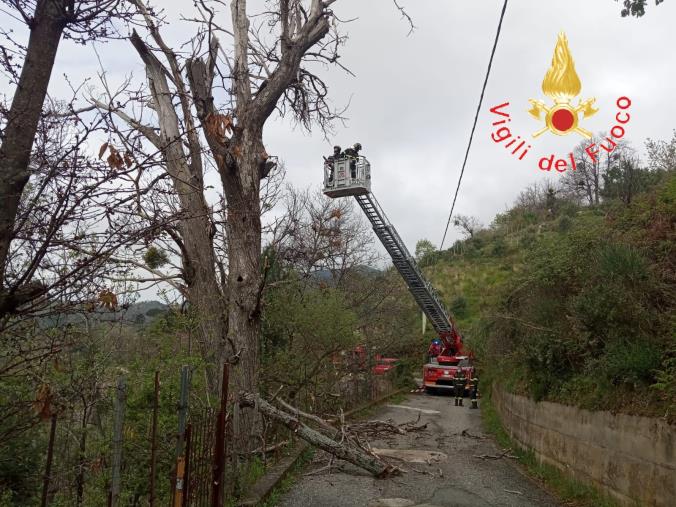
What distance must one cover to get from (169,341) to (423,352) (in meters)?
27.2

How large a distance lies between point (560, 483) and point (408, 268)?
53.2 feet

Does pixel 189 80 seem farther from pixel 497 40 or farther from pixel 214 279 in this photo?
pixel 497 40

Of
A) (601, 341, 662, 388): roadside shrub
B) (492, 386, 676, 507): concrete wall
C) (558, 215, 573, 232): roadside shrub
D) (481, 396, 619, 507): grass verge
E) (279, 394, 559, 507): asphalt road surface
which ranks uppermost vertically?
(558, 215, 573, 232): roadside shrub

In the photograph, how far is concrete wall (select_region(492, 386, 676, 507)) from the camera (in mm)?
5559

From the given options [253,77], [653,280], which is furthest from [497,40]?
[253,77]

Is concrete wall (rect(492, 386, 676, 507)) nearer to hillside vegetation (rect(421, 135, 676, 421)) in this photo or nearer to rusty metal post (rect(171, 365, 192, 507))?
hillside vegetation (rect(421, 135, 676, 421))

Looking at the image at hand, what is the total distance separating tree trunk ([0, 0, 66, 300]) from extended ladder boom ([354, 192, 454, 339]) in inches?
649

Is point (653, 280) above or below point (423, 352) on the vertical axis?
above

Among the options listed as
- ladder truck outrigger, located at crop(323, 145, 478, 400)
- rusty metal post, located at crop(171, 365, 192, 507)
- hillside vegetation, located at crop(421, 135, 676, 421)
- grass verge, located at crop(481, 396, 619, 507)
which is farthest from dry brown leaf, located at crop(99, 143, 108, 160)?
ladder truck outrigger, located at crop(323, 145, 478, 400)

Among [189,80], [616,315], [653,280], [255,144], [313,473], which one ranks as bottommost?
[313,473]

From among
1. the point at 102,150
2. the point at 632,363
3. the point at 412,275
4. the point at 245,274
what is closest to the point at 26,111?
the point at 102,150

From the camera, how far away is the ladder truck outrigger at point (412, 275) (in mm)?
18953

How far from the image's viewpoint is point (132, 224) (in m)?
3.00

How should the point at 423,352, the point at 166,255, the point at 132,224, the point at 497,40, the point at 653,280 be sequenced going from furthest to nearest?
the point at 423,352 < the point at 166,255 < the point at 653,280 < the point at 497,40 < the point at 132,224
